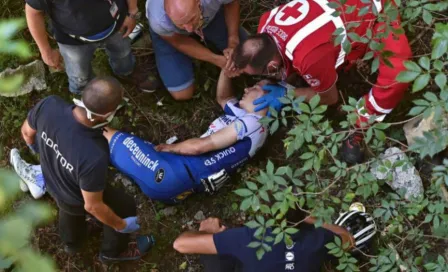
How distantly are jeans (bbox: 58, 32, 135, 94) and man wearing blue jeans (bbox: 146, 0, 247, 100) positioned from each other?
0.24 meters

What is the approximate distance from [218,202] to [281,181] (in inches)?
57.5

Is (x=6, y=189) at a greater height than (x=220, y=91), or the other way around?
(x=6, y=189)

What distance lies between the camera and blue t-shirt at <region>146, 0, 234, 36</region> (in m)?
3.66

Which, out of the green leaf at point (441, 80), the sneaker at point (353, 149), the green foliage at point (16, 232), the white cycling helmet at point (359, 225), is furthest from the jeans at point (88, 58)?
the green foliage at point (16, 232)

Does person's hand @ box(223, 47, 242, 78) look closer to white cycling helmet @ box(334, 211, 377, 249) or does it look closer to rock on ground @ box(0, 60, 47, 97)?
white cycling helmet @ box(334, 211, 377, 249)

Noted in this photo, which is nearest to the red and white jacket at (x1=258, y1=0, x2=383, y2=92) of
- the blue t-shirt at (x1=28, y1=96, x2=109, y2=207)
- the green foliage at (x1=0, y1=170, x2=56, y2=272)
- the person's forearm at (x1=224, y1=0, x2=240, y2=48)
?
the person's forearm at (x1=224, y1=0, x2=240, y2=48)

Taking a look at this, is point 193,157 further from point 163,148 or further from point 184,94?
point 184,94

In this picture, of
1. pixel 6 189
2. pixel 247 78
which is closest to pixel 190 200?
pixel 247 78

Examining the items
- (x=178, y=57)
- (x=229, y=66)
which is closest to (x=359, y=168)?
(x=229, y=66)

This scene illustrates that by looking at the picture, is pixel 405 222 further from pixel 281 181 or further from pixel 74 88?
pixel 74 88

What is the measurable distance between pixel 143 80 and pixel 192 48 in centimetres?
51

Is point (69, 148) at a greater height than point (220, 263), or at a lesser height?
greater

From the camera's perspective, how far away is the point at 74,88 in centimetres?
399

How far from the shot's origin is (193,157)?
12.3 ft
